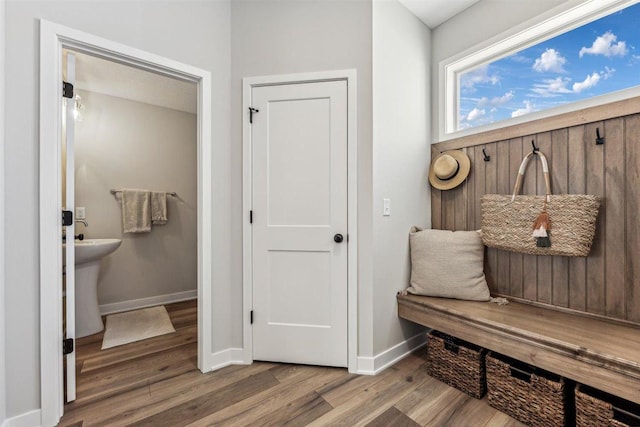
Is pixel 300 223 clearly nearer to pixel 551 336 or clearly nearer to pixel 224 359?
pixel 224 359

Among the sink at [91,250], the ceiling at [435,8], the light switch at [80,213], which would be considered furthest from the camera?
the light switch at [80,213]

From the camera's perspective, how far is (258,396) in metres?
1.75

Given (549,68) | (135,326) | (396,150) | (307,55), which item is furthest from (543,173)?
(135,326)

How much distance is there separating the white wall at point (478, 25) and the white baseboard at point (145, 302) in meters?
3.48

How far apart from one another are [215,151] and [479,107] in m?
2.07

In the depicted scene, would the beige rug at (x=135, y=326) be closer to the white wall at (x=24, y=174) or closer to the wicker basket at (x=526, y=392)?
the white wall at (x=24, y=174)

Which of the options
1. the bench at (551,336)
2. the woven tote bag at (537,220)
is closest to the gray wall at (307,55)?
the bench at (551,336)

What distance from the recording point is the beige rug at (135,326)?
257 cm

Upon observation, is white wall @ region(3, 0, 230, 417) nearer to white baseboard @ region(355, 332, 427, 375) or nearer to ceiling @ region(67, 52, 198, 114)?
ceiling @ region(67, 52, 198, 114)

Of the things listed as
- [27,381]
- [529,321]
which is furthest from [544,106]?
[27,381]

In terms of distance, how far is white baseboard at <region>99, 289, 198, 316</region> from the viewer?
128 inches

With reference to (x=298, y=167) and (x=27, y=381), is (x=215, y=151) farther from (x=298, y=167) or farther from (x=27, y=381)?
(x=27, y=381)

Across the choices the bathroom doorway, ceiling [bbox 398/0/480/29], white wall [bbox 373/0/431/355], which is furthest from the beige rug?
ceiling [bbox 398/0/480/29]

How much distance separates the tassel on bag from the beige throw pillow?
374 mm
